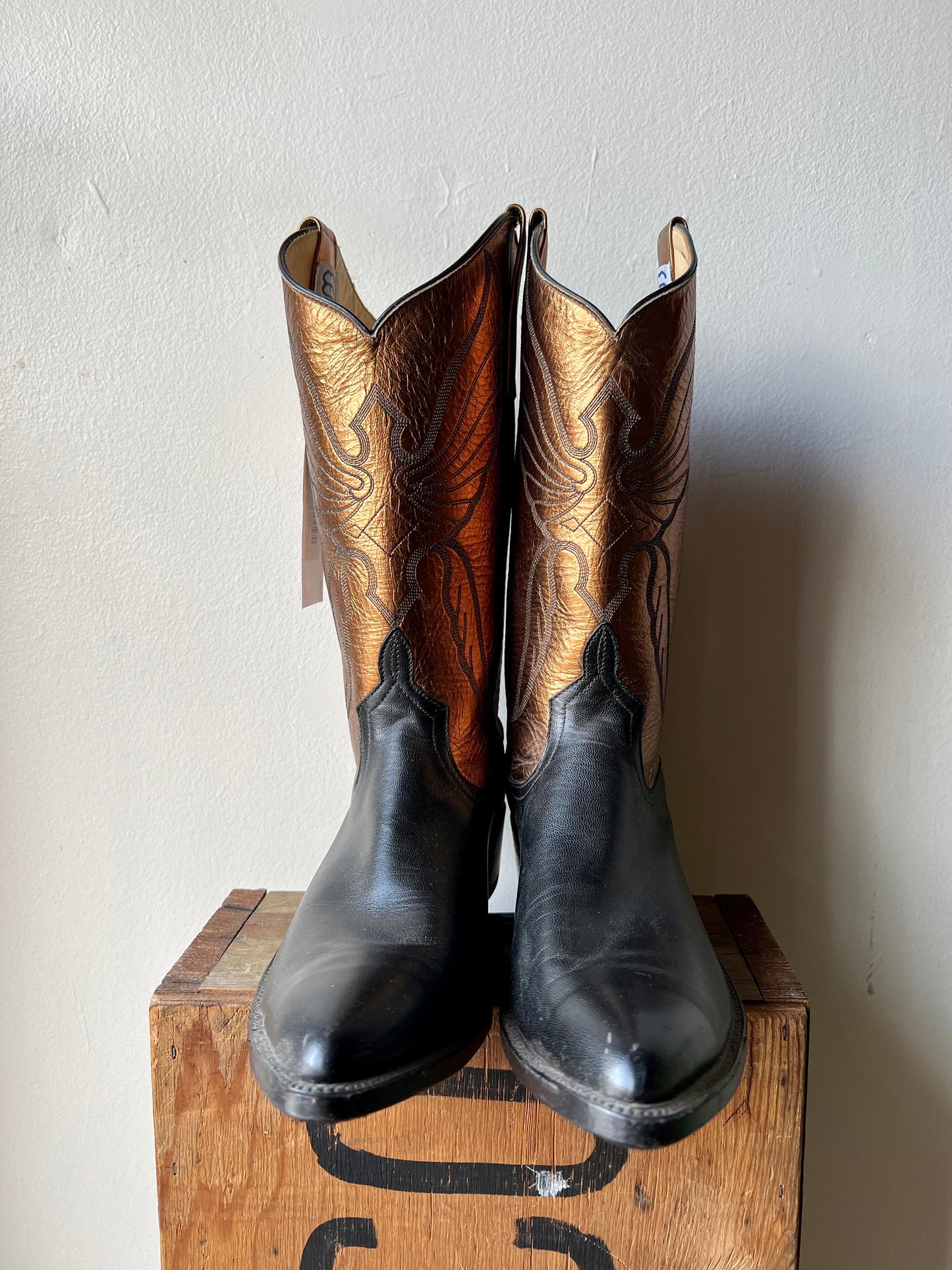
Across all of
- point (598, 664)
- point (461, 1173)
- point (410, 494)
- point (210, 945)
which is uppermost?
point (410, 494)

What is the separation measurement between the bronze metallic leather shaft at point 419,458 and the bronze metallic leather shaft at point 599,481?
0.02 meters

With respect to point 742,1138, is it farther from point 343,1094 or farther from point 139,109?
point 139,109

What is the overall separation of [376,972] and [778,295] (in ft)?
2.13

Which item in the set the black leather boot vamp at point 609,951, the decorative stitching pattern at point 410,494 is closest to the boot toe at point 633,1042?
the black leather boot vamp at point 609,951

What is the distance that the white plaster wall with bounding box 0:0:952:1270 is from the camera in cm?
73

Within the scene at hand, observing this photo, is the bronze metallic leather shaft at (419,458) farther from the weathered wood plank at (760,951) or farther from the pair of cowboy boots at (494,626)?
the weathered wood plank at (760,951)

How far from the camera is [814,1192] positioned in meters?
0.82

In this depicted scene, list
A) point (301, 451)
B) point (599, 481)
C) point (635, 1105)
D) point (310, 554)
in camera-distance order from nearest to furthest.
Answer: point (635, 1105) → point (599, 481) → point (310, 554) → point (301, 451)

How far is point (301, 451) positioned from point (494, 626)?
30cm

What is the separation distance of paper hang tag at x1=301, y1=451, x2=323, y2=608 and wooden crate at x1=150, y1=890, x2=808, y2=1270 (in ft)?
0.96

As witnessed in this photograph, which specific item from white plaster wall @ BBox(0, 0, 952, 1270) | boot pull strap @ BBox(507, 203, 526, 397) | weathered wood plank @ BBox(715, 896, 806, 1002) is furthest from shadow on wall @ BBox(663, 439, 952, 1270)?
boot pull strap @ BBox(507, 203, 526, 397)

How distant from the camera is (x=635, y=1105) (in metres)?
0.38

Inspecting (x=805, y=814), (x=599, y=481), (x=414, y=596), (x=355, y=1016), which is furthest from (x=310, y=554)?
(x=805, y=814)

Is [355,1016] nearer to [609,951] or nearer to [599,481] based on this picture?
[609,951]
